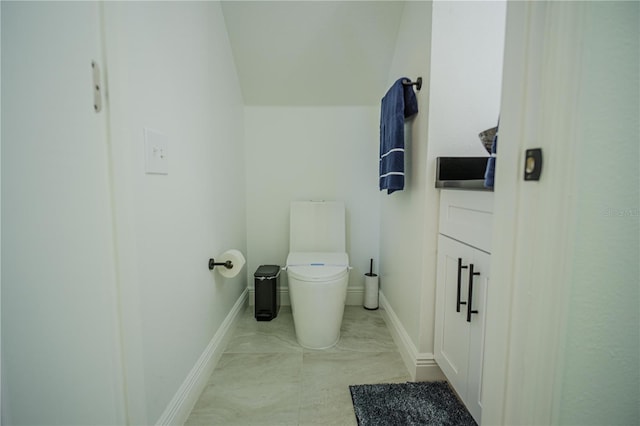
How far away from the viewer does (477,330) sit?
100 centimetres

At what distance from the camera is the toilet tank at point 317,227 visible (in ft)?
6.84

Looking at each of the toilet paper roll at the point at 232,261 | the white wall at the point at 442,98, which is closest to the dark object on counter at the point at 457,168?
the white wall at the point at 442,98

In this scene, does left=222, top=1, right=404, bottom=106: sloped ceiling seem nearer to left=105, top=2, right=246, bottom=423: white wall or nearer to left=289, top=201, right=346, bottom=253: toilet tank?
left=105, top=2, right=246, bottom=423: white wall

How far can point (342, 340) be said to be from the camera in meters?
1.73

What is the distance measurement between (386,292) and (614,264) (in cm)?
163

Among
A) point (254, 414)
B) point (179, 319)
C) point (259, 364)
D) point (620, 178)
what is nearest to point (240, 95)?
point (179, 319)

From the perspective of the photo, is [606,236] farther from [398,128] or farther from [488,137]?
[398,128]

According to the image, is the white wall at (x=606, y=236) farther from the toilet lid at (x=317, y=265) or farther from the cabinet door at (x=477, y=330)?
the toilet lid at (x=317, y=265)

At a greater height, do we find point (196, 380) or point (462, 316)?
point (462, 316)

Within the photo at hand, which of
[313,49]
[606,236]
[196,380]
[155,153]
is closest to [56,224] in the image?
[155,153]

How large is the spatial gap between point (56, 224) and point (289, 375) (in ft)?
3.89

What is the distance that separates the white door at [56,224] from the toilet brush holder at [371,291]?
5.50 ft

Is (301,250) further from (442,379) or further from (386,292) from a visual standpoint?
(442,379)

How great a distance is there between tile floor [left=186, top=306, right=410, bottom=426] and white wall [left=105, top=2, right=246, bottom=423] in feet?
0.70
